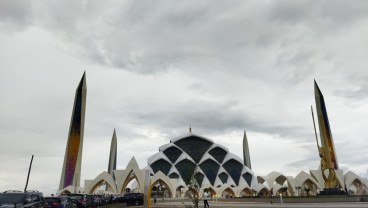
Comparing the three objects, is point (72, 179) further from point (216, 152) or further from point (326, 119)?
point (326, 119)

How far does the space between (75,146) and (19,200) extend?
245 feet

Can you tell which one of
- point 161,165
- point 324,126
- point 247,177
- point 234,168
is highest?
point 324,126

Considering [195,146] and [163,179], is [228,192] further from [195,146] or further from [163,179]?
[195,146]

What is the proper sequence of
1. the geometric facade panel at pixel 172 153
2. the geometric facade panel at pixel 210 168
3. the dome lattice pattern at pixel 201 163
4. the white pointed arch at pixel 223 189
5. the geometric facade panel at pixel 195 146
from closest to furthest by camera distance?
the white pointed arch at pixel 223 189 < the dome lattice pattern at pixel 201 163 < the geometric facade panel at pixel 210 168 < the geometric facade panel at pixel 172 153 < the geometric facade panel at pixel 195 146

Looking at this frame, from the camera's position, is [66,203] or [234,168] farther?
[234,168]

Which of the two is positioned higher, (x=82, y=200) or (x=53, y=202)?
(x=82, y=200)

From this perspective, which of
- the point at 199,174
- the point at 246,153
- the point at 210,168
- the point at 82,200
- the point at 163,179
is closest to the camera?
the point at 82,200

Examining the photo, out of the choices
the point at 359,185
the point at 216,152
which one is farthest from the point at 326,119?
the point at 216,152

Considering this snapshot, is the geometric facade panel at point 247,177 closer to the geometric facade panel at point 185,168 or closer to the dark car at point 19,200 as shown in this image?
the geometric facade panel at point 185,168

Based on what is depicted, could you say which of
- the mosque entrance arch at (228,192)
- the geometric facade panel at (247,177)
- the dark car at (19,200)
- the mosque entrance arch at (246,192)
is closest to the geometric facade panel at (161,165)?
the mosque entrance arch at (228,192)

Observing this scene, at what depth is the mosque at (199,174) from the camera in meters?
84.1

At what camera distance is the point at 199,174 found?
11506 centimetres

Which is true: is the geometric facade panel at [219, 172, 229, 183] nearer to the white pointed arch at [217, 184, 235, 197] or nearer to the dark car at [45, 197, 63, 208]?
the white pointed arch at [217, 184, 235, 197]

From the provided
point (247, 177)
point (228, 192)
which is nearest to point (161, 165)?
point (228, 192)
